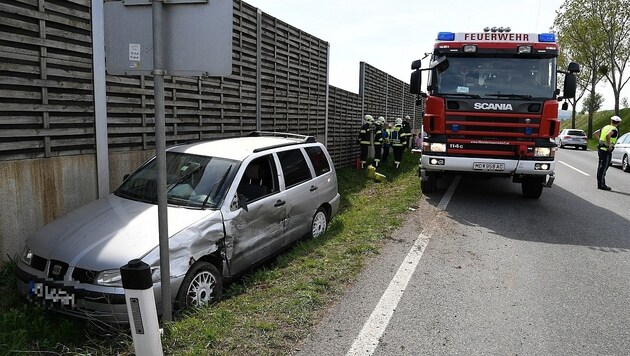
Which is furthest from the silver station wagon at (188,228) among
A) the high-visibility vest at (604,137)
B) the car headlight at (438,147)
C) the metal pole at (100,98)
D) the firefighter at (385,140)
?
the firefighter at (385,140)

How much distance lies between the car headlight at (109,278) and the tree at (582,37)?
45.1m

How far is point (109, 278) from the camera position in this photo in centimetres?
359

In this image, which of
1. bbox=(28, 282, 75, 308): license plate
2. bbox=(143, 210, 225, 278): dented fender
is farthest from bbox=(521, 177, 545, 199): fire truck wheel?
bbox=(28, 282, 75, 308): license plate

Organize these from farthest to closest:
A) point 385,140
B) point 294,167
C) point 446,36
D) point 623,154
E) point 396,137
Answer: point 623,154
point 385,140
point 396,137
point 446,36
point 294,167

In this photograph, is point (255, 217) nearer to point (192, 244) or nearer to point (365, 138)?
point (192, 244)

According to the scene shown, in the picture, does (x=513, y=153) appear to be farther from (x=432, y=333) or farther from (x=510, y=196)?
(x=432, y=333)

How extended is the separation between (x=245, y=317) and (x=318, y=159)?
3.47 m

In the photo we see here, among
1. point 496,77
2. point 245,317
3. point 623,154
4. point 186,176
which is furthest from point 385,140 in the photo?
point 245,317

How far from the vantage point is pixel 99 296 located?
355 centimetres

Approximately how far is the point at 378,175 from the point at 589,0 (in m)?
36.7

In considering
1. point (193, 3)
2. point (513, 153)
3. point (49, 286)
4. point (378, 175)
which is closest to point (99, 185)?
point (49, 286)

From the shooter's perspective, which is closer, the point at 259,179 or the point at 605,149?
the point at 259,179

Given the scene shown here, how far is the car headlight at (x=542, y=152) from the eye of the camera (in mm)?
8102

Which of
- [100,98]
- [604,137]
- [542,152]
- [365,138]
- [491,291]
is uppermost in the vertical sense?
[100,98]
